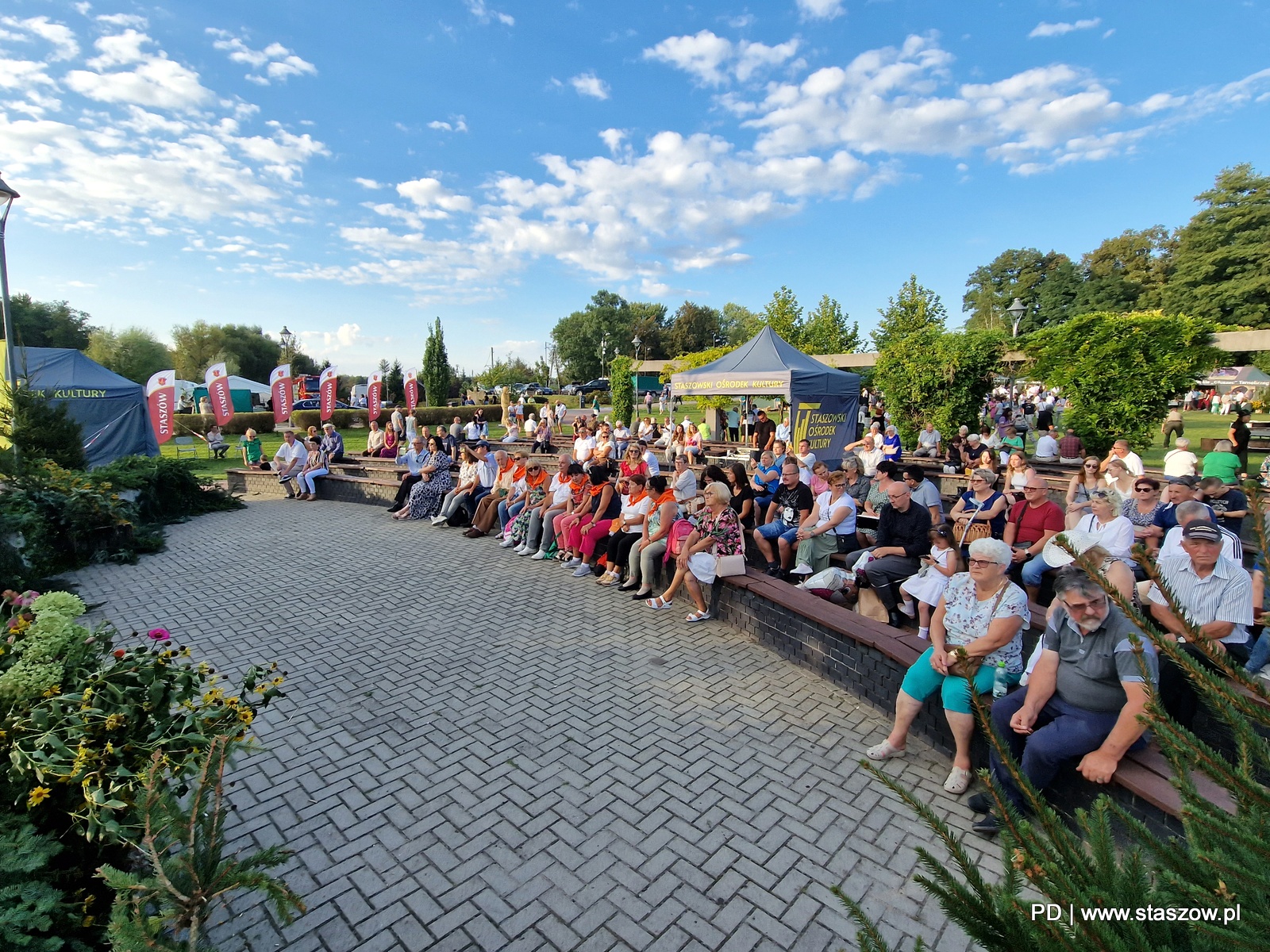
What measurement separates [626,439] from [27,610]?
1281 cm

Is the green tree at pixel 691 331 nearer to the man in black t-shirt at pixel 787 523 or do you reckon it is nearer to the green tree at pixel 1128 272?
the green tree at pixel 1128 272

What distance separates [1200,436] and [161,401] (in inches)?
1289

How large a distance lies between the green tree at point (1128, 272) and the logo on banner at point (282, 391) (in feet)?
168

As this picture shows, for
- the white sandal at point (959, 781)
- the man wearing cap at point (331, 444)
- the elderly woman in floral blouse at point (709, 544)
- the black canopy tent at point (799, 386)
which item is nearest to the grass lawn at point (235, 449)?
the man wearing cap at point (331, 444)

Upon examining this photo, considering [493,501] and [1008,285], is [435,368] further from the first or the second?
[1008,285]

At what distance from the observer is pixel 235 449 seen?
2483 cm

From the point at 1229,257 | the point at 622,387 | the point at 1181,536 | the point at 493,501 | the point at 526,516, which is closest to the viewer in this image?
the point at 1181,536

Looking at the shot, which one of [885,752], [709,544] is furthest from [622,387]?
[885,752]

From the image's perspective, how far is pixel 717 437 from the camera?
1969 cm

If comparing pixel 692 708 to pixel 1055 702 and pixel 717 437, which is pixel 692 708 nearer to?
pixel 1055 702

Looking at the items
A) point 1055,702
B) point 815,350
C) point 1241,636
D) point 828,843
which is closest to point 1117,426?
point 1241,636

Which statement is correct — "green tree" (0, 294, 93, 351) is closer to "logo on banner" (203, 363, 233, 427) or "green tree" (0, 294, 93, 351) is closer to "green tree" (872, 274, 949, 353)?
"logo on banner" (203, 363, 233, 427)

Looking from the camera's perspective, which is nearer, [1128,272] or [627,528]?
[627,528]

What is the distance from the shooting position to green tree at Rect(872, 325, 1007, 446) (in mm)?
14039
